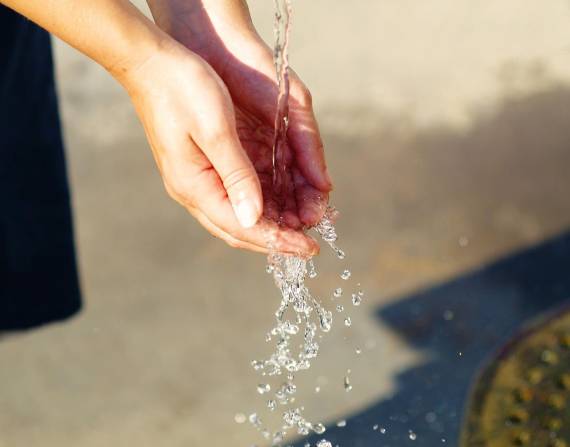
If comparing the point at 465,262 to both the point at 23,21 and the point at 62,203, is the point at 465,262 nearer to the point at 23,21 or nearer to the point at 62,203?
the point at 62,203

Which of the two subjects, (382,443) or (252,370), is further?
(252,370)

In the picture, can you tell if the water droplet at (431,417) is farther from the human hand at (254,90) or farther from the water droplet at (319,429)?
the human hand at (254,90)

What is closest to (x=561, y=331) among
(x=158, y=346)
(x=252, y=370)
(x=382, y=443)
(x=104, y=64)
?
(x=382, y=443)

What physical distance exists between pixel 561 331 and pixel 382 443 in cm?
48

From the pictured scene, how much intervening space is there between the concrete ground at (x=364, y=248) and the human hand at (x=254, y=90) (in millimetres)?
715

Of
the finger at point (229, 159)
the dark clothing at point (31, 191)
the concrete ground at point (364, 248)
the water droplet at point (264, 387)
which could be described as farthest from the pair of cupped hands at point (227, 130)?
the concrete ground at point (364, 248)

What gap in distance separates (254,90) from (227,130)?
0.22 m

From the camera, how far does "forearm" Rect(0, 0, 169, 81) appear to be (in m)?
1.04

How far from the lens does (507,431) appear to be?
5.43 ft

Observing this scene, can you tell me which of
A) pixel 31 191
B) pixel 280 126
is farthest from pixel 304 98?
pixel 31 191

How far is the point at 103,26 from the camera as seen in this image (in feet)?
3.45

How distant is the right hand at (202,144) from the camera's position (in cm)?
106

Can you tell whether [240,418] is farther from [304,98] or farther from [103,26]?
[103,26]

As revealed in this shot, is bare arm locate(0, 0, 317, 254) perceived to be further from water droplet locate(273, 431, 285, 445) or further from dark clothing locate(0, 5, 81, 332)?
water droplet locate(273, 431, 285, 445)
